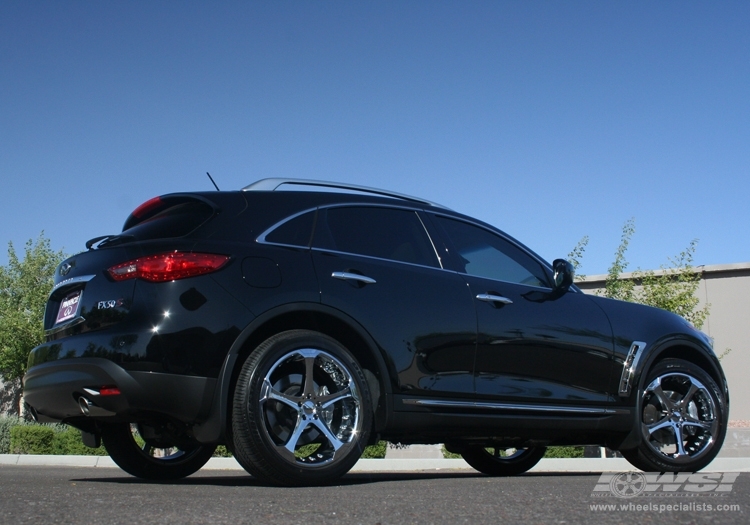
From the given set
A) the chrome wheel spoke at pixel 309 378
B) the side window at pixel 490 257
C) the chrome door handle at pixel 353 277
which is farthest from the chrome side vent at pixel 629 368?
the chrome wheel spoke at pixel 309 378

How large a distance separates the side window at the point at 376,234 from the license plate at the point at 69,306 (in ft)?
4.35

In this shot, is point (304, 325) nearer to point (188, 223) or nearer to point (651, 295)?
point (188, 223)

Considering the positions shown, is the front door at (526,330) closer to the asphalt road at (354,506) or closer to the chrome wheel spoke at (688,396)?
the chrome wheel spoke at (688,396)

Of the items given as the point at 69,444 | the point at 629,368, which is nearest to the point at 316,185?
the point at 629,368

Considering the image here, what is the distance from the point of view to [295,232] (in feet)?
16.3

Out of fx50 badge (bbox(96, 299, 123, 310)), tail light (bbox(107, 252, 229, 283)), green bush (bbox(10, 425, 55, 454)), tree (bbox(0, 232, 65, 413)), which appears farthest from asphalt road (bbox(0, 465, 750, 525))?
tree (bbox(0, 232, 65, 413))

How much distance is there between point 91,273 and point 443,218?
7.72ft

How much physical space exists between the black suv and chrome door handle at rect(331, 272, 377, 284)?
0.01 m

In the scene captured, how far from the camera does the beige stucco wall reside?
92.4ft

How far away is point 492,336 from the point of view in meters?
5.36

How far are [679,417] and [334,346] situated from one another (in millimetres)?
2953

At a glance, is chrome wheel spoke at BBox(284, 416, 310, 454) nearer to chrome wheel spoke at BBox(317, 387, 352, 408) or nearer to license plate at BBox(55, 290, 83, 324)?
chrome wheel spoke at BBox(317, 387, 352, 408)

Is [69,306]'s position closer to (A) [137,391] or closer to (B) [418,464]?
(A) [137,391]

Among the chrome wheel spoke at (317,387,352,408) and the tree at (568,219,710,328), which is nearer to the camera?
the chrome wheel spoke at (317,387,352,408)
